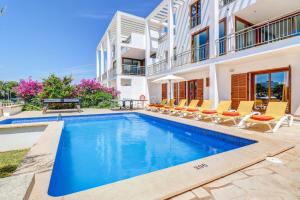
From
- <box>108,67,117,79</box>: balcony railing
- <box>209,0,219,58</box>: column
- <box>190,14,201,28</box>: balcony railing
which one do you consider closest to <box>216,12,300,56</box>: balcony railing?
<box>209,0,219,58</box>: column

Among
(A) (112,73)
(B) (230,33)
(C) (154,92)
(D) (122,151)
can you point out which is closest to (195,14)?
(B) (230,33)

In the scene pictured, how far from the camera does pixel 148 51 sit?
18203mm

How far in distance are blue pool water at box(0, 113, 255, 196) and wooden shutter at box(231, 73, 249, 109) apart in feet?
16.2

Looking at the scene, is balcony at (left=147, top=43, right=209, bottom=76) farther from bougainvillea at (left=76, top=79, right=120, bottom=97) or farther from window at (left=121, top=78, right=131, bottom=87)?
bougainvillea at (left=76, top=79, right=120, bottom=97)

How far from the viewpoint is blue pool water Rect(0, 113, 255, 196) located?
12.0 feet

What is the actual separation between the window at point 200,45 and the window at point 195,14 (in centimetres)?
96

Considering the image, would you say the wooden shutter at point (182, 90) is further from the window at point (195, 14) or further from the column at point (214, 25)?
the column at point (214, 25)

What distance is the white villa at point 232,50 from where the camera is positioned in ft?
28.0

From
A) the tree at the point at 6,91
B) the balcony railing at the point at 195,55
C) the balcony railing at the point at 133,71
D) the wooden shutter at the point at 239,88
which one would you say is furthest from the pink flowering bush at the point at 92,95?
the tree at the point at 6,91

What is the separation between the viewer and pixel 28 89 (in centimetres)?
1362

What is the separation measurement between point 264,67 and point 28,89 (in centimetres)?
1629

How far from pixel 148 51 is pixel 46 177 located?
16.9 meters


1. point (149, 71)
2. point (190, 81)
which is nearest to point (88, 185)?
point (190, 81)

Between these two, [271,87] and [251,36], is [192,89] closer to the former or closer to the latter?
[251,36]
